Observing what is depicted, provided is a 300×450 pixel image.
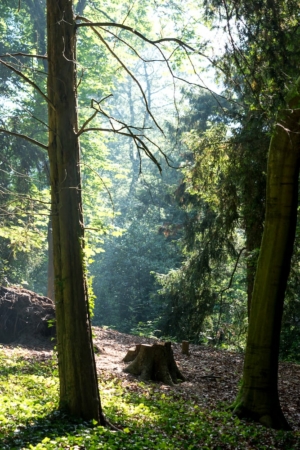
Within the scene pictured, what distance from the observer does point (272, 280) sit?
8.09 m

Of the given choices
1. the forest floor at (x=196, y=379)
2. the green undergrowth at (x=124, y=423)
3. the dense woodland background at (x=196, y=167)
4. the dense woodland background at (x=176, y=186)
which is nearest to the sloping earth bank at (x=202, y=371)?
the forest floor at (x=196, y=379)

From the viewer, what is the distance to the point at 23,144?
69.0 feet

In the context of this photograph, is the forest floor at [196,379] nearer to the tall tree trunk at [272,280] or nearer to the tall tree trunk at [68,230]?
the tall tree trunk at [272,280]

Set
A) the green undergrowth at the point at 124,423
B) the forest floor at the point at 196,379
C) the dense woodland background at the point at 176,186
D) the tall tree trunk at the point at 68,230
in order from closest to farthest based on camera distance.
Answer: the green undergrowth at the point at 124,423 < the tall tree trunk at the point at 68,230 < the dense woodland background at the point at 176,186 < the forest floor at the point at 196,379

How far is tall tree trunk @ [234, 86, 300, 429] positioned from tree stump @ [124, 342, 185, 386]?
238 centimetres

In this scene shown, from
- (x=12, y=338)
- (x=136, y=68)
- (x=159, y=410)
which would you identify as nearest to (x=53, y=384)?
(x=159, y=410)

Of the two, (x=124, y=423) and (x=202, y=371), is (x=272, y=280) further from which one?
(x=202, y=371)

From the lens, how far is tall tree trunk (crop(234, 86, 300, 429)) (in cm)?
802

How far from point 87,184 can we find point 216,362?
39.9 ft

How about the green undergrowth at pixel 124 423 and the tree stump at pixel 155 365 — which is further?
the tree stump at pixel 155 365

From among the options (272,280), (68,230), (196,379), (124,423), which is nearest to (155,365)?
(196,379)

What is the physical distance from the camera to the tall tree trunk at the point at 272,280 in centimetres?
802

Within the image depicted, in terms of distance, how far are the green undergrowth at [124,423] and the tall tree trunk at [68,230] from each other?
0.39 meters

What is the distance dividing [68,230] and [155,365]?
5.13 metres
